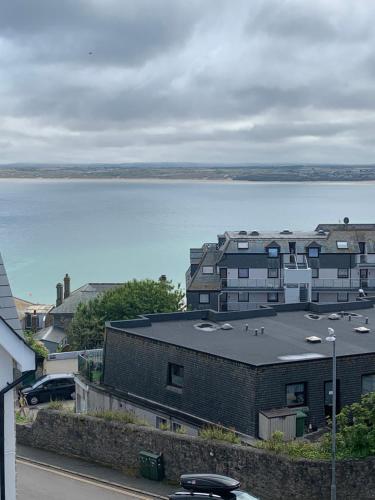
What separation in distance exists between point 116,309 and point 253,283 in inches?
878

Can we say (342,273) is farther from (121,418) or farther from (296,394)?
(121,418)

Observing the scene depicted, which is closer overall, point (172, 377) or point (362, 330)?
point (172, 377)

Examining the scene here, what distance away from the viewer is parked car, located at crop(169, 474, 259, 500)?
16.7m

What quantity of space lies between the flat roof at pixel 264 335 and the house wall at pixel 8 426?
15.7 metres

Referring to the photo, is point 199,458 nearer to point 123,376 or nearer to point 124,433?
point 124,433

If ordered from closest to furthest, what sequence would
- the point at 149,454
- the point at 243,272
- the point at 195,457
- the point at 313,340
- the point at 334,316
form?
the point at 195,457, the point at 149,454, the point at 313,340, the point at 334,316, the point at 243,272

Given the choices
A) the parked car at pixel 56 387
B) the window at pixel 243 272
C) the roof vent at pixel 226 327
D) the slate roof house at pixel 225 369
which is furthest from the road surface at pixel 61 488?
the window at pixel 243 272

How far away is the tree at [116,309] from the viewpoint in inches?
2188

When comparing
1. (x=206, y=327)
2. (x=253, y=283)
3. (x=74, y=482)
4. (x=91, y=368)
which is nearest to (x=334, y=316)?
(x=206, y=327)

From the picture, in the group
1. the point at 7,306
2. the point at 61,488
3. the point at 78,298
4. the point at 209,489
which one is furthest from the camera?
the point at 78,298

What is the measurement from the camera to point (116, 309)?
55688 mm

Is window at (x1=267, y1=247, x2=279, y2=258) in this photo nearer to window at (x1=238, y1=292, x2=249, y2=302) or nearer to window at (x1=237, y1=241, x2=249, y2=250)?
window at (x1=237, y1=241, x2=249, y2=250)

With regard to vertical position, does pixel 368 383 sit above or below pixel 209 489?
below

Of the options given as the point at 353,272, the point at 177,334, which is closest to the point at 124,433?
the point at 177,334
